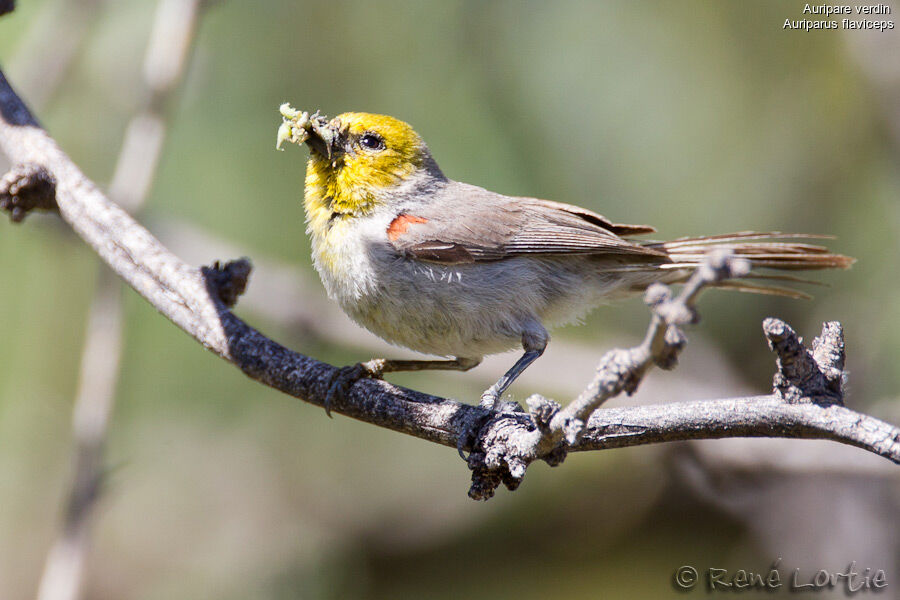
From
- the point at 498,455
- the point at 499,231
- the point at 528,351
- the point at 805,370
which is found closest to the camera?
the point at 805,370

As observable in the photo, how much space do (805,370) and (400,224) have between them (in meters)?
2.08

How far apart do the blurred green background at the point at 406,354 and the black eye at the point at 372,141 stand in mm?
1295

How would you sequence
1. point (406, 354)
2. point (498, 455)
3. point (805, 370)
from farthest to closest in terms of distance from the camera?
point (406, 354)
point (498, 455)
point (805, 370)

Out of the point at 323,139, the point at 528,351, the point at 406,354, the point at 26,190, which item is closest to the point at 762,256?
the point at 528,351

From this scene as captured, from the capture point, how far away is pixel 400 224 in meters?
3.67

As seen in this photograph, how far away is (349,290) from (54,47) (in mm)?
2514

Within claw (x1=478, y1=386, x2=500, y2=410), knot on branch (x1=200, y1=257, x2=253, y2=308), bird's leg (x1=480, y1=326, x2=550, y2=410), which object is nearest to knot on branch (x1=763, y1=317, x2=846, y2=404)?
claw (x1=478, y1=386, x2=500, y2=410)

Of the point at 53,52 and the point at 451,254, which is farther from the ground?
the point at 53,52

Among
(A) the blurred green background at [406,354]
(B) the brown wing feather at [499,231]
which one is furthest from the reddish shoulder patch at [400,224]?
(A) the blurred green background at [406,354]

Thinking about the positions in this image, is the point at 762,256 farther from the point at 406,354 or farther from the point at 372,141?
the point at 406,354

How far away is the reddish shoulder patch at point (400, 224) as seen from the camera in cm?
360

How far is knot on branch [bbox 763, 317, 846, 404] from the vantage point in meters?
Result: 1.96

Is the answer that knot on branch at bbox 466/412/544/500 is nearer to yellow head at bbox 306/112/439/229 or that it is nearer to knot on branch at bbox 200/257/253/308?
knot on branch at bbox 200/257/253/308

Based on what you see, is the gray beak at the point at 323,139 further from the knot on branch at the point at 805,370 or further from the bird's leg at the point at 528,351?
the knot on branch at the point at 805,370
